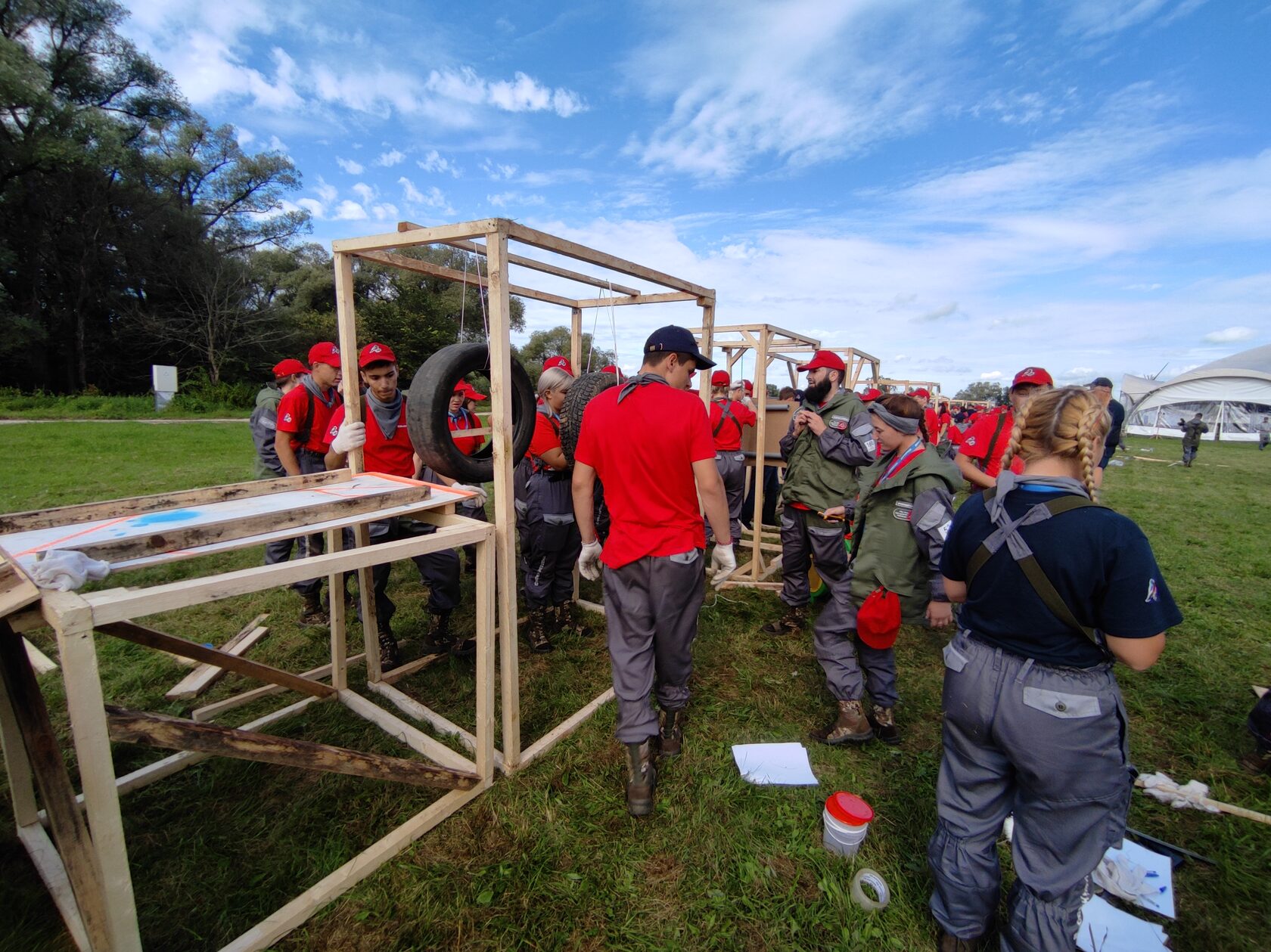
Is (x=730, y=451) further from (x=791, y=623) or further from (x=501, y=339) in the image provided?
(x=501, y=339)

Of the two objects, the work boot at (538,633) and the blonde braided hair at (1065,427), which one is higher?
the blonde braided hair at (1065,427)

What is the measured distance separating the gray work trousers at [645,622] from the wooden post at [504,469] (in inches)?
19.9

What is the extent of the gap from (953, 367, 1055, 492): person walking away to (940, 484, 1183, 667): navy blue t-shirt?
2829 mm

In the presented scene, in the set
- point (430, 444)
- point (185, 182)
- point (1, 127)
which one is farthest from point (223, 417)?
point (430, 444)

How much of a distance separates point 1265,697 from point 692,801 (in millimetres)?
3323

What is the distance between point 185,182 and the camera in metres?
27.4

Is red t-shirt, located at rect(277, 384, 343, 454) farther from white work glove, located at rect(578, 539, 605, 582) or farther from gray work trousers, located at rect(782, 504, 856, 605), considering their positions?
gray work trousers, located at rect(782, 504, 856, 605)

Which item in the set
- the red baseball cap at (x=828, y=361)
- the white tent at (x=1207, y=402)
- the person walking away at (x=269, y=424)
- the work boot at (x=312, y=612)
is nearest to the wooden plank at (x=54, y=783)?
the work boot at (x=312, y=612)

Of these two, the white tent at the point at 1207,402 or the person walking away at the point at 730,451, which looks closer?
the person walking away at the point at 730,451

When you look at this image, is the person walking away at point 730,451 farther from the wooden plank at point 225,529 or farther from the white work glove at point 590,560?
the wooden plank at point 225,529

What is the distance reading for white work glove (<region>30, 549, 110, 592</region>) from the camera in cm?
155

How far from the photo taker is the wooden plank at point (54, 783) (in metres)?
1.80

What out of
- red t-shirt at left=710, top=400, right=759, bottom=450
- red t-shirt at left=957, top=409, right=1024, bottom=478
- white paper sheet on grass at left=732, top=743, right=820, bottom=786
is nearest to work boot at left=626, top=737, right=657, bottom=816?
white paper sheet on grass at left=732, top=743, right=820, bottom=786

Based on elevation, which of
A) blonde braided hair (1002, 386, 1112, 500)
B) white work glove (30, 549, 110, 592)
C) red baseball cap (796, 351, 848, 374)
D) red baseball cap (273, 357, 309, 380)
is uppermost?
red baseball cap (796, 351, 848, 374)
